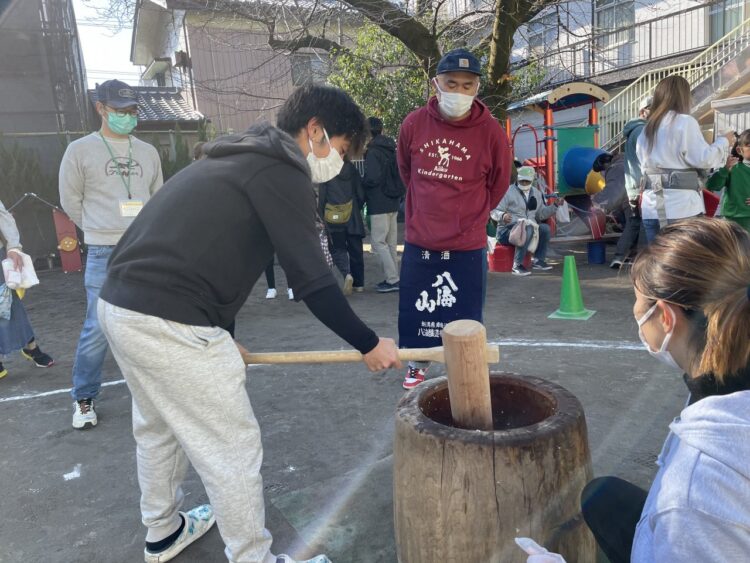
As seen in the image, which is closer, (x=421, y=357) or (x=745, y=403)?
(x=745, y=403)

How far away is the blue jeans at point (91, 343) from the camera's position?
11.2ft

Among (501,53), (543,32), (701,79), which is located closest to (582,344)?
(501,53)

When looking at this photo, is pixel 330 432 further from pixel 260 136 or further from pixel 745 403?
pixel 745 403

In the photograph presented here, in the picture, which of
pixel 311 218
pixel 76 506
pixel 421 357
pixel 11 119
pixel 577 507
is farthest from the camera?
pixel 11 119

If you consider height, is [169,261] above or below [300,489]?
→ above

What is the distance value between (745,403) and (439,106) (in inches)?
107

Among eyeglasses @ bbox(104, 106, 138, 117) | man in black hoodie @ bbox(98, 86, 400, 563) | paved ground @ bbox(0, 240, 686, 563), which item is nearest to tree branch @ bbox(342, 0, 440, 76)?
paved ground @ bbox(0, 240, 686, 563)

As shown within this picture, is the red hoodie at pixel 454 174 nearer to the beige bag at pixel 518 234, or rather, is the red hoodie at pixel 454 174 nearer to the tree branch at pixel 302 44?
the beige bag at pixel 518 234

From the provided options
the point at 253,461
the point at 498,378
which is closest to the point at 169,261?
the point at 253,461

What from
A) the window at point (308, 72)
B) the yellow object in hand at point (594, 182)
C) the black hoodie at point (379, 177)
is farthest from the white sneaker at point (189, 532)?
the window at point (308, 72)

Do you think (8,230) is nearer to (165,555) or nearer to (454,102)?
(165,555)

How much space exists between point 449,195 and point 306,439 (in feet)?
5.35

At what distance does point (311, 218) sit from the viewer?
1.94 meters

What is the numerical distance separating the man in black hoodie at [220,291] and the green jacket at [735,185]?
17.1 ft
